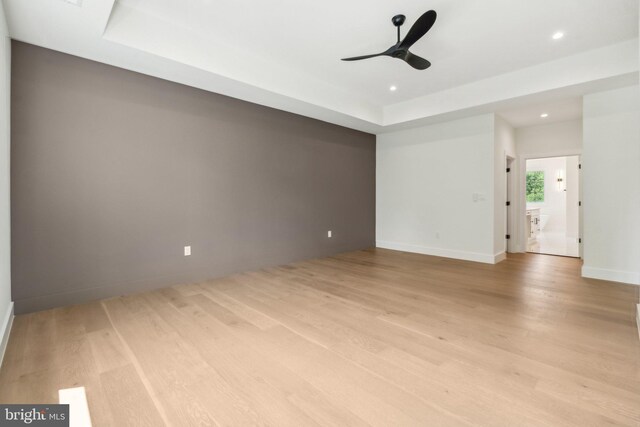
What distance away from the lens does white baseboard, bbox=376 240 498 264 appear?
493cm

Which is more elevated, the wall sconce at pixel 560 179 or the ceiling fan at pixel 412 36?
the ceiling fan at pixel 412 36

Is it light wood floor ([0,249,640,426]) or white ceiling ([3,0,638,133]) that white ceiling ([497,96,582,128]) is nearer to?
white ceiling ([3,0,638,133])

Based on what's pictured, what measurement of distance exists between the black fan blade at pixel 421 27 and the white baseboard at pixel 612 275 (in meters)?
3.85

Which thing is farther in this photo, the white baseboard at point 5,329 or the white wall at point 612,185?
the white wall at point 612,185

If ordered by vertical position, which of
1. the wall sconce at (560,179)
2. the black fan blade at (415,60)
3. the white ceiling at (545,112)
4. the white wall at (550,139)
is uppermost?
the white ceiling at (545,112)

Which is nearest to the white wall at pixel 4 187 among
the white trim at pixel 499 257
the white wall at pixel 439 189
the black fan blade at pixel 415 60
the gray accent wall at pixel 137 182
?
the gray accent wall at pixel 137 182

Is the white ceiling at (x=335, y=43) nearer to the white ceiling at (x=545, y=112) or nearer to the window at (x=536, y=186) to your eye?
the white ceiling at (x=545, y=112)

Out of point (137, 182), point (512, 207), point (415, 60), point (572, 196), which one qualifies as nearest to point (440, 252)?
point (512, 207)

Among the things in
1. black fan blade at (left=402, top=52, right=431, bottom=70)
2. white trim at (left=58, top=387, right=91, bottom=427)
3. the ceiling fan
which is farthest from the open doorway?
white trim at (left=58, top=387, right=91, bottom=427)

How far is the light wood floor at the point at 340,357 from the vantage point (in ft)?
4.83

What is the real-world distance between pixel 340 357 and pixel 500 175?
468 centimetres

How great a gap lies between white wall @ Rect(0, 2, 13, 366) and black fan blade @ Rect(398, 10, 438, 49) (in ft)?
Answer: 10.7

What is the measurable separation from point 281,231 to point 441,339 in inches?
120

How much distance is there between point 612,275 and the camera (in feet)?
12.6
